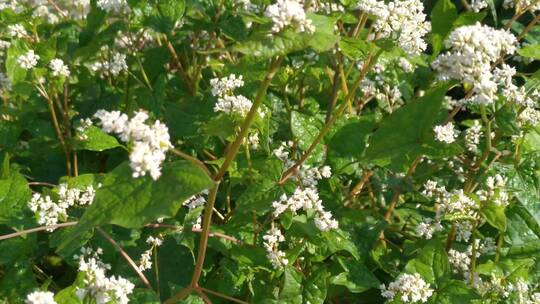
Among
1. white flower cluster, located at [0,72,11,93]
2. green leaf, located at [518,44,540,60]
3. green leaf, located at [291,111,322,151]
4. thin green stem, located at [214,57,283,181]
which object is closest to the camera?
thin green stem, located at [214,57,283,181]

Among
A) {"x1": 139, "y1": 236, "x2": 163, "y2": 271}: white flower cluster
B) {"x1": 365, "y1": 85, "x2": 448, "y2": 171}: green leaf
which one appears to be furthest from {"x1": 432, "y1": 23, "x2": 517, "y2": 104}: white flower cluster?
{"x1": 139, "y1": 236, "x2": 163, "y2": 271}: white flower cluster

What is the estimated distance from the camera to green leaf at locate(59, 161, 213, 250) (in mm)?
1731

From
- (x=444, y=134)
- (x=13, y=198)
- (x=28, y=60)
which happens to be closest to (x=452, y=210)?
(x=444, y=134)

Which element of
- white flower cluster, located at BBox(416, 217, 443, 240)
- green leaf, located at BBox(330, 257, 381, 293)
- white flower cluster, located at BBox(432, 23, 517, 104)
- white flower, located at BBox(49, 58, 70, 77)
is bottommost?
green leaf, located at BBox(330, 257, 381, 293)

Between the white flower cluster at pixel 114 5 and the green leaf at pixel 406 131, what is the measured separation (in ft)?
5.15

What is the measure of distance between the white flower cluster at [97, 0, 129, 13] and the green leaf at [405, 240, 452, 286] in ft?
6.10

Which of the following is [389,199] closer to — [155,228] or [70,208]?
[155,228]

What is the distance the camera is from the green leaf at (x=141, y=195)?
173 centimetres

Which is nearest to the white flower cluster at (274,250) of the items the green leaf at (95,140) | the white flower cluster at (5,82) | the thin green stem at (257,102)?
the thin green stem at (257,102)

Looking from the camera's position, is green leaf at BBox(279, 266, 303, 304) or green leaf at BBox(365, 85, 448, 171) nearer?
green leaf at BBox(365, 85, 448, 171)

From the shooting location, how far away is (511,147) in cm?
318

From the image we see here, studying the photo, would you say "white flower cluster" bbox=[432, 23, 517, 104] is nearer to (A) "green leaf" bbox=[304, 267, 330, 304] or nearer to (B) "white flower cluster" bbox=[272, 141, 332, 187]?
(B) "white flower cluster" bbox=[272, 141, 332, 187]

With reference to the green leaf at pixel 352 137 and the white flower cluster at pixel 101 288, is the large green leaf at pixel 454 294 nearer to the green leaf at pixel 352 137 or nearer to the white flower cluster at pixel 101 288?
the green leaf at pixel 352 137

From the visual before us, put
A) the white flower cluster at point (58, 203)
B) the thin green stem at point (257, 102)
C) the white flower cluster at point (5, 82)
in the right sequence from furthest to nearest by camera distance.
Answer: the white flower cluster at point (5, 82), the white flower cluster at point (58, 203), the thin green stem at point (257, 102)
